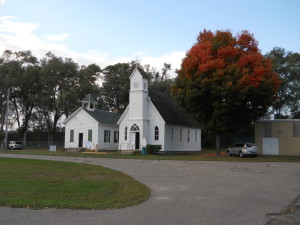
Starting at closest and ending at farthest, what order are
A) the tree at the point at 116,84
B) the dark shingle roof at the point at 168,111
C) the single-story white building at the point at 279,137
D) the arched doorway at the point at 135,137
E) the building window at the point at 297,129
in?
the building window at the point at 297,129
the single-story white building at the point at 279,137
the arched doorway at the point at 135,137
the dark shingle roof at the point at 168,111
the tree at the point at 116,84

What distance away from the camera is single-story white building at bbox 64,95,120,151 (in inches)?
1758

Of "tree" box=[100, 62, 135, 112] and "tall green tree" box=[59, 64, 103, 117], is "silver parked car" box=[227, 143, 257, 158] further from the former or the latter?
"tall green tree" box=[59, 64, 103, 117]

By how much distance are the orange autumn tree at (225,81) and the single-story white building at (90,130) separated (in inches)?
579

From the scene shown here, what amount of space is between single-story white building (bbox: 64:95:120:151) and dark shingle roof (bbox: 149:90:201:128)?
8.04 metres

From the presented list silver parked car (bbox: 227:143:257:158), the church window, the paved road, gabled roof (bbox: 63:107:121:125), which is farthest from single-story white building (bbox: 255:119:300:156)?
the paved road

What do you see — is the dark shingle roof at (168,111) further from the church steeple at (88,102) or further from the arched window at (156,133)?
the church steeple at (88,102)

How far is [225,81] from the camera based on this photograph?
3059cm

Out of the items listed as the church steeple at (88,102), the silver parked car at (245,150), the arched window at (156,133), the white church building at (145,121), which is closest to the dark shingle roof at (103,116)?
the church steeple at (88,102)

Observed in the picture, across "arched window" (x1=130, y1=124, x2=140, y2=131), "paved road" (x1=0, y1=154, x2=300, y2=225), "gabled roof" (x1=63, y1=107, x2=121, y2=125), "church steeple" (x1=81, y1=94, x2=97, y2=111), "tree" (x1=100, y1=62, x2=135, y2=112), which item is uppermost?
"tree" (x1=100, y1=62, x2=135, y2=112)

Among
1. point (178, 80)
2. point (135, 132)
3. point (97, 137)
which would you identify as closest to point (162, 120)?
point (135, 132)

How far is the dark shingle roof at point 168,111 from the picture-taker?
40.6 m

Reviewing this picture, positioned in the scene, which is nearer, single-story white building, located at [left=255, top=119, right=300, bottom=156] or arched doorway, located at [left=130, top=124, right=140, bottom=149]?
single-story white building, located at [left=255, top=119, right=300, bottom=156]

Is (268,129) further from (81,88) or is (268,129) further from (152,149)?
(81,88)

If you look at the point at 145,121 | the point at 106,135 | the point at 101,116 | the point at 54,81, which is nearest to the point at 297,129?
the point at 145,121
